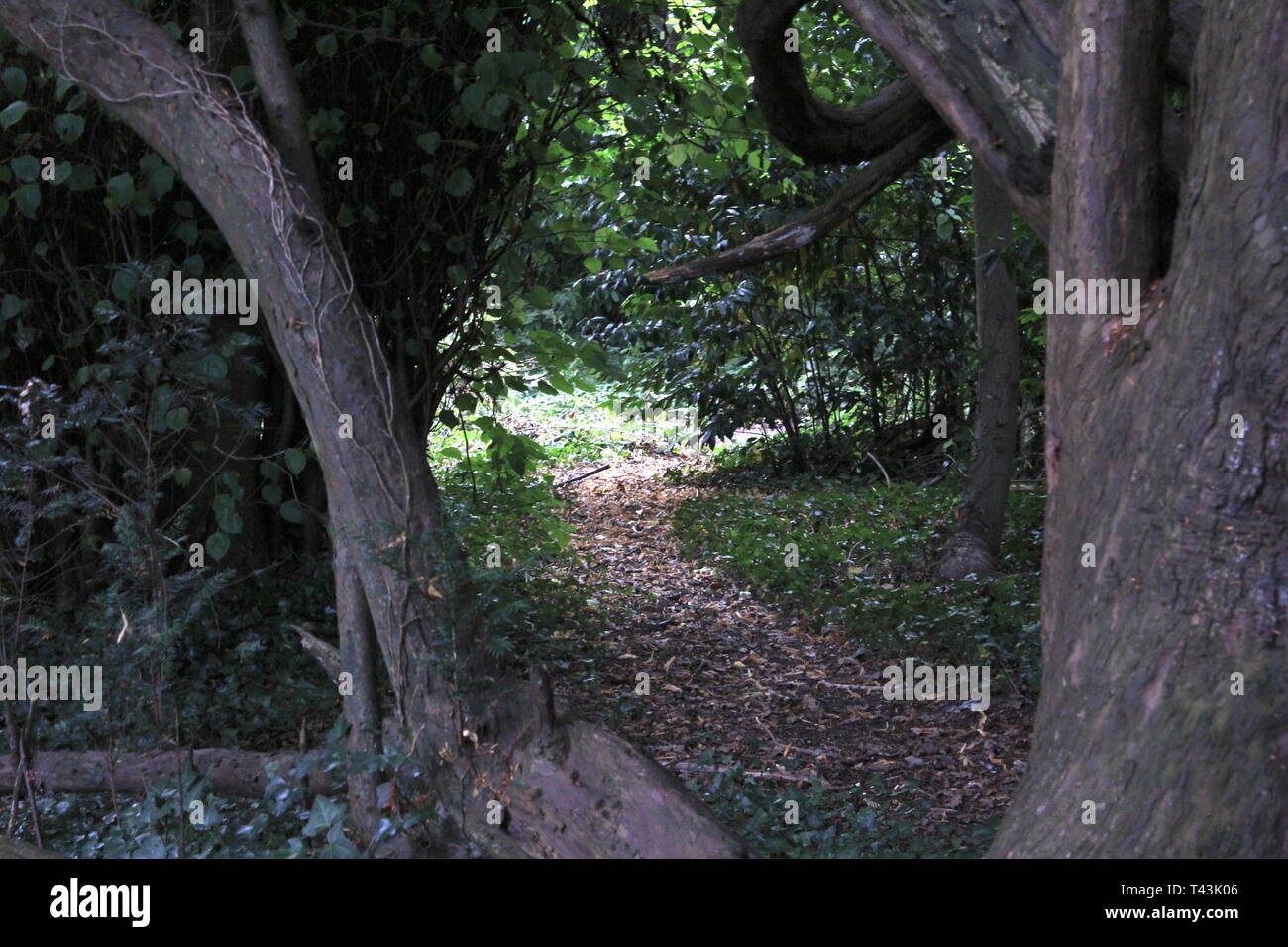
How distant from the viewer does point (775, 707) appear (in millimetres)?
5691

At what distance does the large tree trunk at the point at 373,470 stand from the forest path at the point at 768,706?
1421 mm

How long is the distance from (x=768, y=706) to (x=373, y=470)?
269cm

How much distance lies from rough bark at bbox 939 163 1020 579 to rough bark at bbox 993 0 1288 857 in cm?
436

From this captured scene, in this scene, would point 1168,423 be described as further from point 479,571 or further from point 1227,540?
point 479,571

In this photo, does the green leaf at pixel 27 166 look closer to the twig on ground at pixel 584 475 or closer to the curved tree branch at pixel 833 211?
the curved tree branch at pixel 833 211

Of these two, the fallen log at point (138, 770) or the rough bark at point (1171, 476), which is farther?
the fallen log at point (138, 770)

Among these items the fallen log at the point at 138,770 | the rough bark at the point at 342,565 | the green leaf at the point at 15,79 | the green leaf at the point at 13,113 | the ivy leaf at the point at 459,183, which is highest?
the green leaf at the point at 15,79

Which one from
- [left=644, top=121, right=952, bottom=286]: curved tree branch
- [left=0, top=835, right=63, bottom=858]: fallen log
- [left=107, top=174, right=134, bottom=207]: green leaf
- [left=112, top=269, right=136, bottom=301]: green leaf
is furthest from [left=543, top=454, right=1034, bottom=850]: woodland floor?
[left=107, top=174, right=134, bottom=207]: green leaf

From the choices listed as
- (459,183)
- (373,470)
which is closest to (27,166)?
(459,183)

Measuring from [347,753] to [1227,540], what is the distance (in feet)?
7.89

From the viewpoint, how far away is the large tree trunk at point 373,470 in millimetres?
3262

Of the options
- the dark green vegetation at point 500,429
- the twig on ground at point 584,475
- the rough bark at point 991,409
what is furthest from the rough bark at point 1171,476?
the twig on ground at point 584,475
